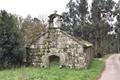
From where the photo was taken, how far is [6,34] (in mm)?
34344

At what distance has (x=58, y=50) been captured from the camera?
34719 millimetres

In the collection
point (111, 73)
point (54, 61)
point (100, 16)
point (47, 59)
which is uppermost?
point (100, 16)

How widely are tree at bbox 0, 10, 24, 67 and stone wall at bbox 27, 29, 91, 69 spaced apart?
1.73 metres

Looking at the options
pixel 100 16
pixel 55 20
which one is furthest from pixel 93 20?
pixel 55 20

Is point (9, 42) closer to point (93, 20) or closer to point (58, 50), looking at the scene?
point (58, 50)

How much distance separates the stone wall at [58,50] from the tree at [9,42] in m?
1.73

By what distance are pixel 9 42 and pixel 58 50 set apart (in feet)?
17.8

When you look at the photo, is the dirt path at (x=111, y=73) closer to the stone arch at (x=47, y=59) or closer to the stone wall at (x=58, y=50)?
the stone wall at (x=58, y=50)

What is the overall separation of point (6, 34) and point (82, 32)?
39.8 meters

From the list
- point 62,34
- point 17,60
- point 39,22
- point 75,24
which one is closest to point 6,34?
point 17,60

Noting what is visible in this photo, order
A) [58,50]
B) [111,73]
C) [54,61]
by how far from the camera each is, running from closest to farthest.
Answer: [111,73], [58,50], [54,61]

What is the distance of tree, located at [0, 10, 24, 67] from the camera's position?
3403 centimetres

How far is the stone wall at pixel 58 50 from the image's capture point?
3388 centimetres

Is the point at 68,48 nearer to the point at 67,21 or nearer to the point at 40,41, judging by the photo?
the point at 40,41
